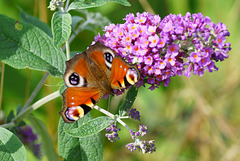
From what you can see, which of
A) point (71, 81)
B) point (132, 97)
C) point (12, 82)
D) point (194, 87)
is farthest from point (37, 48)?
point (194, 87)

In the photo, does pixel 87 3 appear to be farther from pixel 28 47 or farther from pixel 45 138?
pixel 45 138

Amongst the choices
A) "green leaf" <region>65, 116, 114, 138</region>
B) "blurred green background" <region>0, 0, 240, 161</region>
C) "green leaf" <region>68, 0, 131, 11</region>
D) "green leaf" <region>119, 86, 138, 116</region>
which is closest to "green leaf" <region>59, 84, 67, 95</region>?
"green leaf" <region>65, 116, 114, 138</region>

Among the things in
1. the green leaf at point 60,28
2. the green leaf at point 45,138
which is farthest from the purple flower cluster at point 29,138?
the green leaf at point 60,28

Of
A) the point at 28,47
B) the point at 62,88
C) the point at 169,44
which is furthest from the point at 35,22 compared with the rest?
the point at 169,44

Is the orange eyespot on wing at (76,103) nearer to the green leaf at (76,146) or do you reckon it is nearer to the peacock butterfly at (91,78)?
the peacock butterfly at (91,78)

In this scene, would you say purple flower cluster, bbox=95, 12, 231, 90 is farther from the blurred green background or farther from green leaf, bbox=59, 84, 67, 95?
the blurred green background
